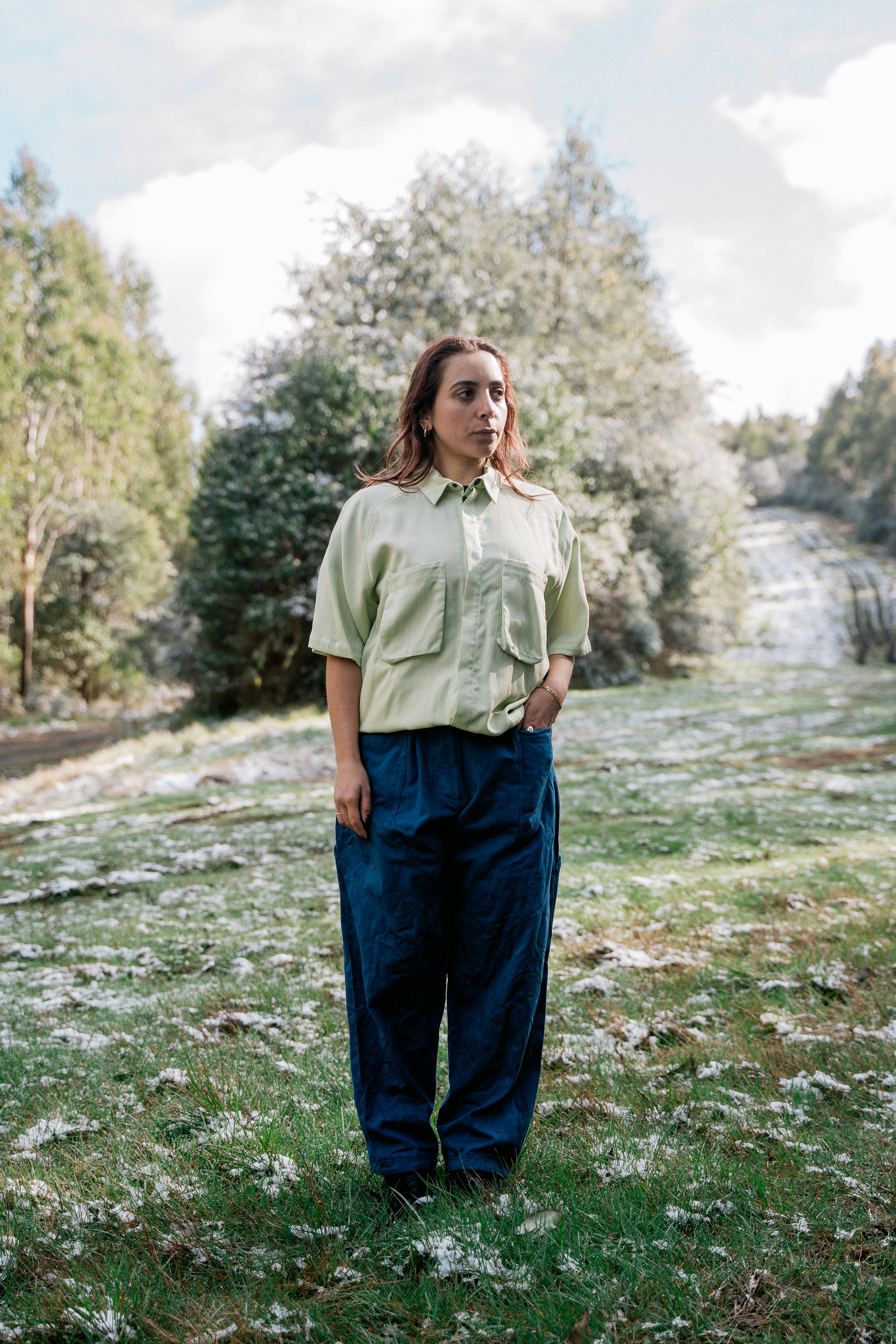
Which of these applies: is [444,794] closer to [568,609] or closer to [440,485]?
[568,609]

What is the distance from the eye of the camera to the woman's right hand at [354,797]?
8.91 ft

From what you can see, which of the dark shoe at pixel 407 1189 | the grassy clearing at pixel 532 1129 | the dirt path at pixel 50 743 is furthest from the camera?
the dirt path at pixel 50 743

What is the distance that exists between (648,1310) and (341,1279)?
0.74 meters

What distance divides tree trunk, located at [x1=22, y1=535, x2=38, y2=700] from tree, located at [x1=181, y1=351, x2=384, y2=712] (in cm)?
1313

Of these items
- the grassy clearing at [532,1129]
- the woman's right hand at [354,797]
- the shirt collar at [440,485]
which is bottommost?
the grassy clearing at [532,1129]

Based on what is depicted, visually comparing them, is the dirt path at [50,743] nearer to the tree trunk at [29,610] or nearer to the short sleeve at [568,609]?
the tree trunk at [29,610]

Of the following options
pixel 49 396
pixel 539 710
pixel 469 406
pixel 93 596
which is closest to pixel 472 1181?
pixel 539 710

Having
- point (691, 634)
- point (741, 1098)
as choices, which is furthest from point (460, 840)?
point (691, 634)

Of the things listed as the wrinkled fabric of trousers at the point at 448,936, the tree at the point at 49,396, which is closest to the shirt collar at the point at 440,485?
the wrinkled fabric of trousers at the point at 448,936

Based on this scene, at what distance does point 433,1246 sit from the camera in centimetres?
232

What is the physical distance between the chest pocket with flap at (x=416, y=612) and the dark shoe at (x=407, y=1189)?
1.50 meters

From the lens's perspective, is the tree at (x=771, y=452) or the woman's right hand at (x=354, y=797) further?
the tree at (x=771, y=452)

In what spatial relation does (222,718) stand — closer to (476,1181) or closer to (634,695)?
(634,695)

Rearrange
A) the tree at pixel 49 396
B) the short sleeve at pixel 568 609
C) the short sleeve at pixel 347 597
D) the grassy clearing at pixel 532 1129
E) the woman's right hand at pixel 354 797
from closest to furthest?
the grassy clearing at pixel 532 1129
the woman's right hand at pixel 354 797
the short sleeve at pixel 347 597
the short sleeve at pixel 568 609
the tree at pixel 49 396
